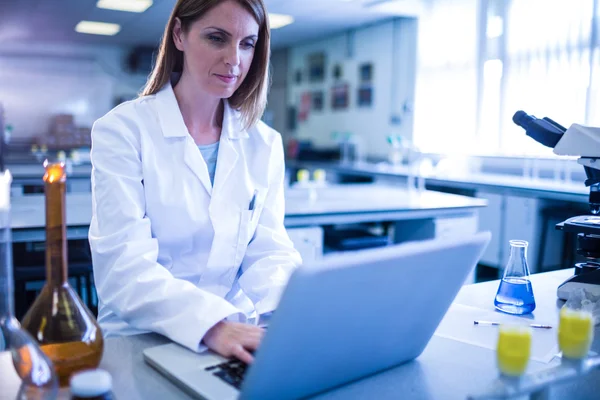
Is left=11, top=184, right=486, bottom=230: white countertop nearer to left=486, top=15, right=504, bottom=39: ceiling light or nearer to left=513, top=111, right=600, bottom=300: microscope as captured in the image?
left=513, top=111, right=600, bottom=300: microscope

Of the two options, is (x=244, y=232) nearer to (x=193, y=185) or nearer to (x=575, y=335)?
(x=193, y=185)

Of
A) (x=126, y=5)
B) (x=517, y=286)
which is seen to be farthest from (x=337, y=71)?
(x=517, y=286)

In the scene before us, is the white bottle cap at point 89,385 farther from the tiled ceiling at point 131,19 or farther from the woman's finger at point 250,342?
the tiled ceiling at point 131,19

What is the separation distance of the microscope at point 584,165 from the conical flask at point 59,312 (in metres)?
1.15

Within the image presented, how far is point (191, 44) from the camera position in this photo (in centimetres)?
136

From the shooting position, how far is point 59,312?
2.57 feet

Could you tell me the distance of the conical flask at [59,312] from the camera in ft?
2.42

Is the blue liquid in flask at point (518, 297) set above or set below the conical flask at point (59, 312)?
below

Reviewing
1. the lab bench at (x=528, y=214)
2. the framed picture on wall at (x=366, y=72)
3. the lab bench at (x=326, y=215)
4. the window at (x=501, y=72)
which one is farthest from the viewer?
the framed picture on wall at (x=366, y=72)

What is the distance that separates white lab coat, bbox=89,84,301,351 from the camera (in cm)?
109

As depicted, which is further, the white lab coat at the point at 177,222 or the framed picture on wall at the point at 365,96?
the framed picture on wall at the point at 365,96

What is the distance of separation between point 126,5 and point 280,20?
187 cm

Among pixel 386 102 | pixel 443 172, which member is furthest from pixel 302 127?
pixel 443 172

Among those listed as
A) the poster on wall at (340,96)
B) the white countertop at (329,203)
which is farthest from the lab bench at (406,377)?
the poster on wall at (340,96)
